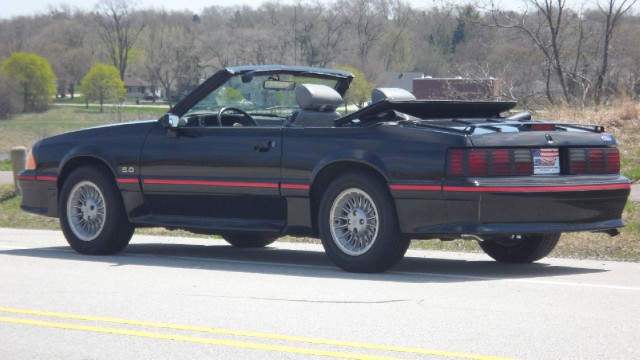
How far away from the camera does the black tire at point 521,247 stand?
9352mm

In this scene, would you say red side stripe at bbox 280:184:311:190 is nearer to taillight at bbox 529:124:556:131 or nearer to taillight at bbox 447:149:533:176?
taillight at bbox 447:149:533:176

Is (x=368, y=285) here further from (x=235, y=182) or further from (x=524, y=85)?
(x=524, y=85)

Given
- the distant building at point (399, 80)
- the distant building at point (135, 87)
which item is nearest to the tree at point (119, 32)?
the distant building at point (135, 87)

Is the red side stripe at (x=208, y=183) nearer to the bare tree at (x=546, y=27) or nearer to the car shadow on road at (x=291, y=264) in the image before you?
the car shadow on road at (x=291, y=264)

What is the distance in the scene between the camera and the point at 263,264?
965cm

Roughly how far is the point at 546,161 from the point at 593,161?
538 millimetres

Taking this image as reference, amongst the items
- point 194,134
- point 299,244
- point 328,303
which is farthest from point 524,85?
point 328,303

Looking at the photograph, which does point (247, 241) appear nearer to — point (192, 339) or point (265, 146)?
point (265, 146)

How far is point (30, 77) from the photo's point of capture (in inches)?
2817

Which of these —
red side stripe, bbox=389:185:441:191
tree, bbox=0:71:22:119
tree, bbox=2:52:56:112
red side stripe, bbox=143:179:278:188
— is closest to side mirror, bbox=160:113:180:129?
red side stripe, bbox=143:179:278:188

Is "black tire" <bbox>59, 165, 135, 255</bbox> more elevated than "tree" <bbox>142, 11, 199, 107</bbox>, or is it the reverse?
"tree" <bbox>142, 11, 199, 107</bbox>

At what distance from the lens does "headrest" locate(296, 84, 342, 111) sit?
9.59 meters

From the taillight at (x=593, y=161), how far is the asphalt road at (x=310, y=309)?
84 centimetres

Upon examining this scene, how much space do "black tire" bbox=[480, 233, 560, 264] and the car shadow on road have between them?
9 cm
